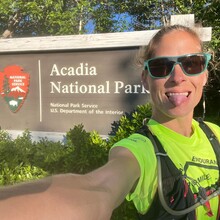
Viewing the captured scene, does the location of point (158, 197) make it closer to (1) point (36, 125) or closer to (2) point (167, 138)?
(2) point (167, 138)

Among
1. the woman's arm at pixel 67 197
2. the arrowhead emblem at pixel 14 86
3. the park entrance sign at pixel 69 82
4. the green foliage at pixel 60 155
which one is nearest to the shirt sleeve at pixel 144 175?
the woman's arm at pixel 67 197

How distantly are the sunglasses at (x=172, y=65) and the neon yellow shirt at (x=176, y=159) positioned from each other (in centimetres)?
23

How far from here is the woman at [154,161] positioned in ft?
2.19

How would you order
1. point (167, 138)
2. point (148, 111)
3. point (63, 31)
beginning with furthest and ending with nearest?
point (63, 31) → point (148, 111) → point (167, 138)

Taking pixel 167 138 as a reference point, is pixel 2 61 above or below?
above

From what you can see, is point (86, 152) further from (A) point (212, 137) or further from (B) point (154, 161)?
(B) point (154, 161)

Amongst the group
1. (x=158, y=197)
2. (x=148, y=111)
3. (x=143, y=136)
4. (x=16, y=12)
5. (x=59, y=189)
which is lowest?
(x=158, y=197)

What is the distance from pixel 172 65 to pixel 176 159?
42 cm

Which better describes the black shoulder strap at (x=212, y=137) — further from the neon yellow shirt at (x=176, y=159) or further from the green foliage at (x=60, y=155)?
the green foliage at (x=60, y=155)

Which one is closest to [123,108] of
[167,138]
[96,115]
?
[96,115]

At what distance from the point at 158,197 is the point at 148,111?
6.41 ft

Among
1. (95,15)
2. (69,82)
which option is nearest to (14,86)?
(69,82)

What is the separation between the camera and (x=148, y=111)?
121 inches

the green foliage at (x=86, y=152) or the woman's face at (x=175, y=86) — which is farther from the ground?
the woman's face at (x=175, y=86)
